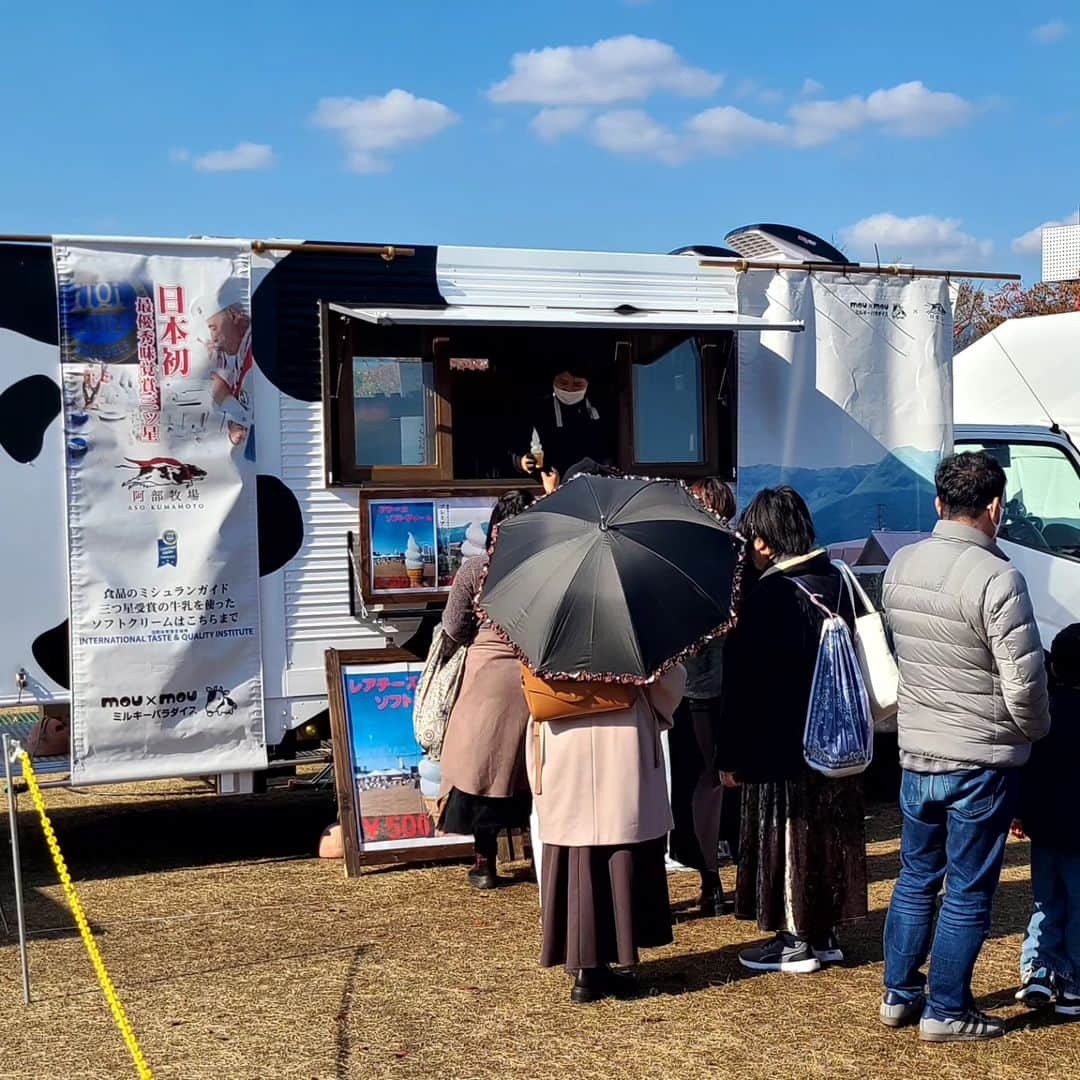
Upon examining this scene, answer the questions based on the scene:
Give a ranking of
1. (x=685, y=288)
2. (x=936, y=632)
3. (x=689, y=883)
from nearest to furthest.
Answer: (x=936, y=632) → (x=689, y=883) → (x=685, y=288)

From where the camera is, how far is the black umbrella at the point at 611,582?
4359 millimetres

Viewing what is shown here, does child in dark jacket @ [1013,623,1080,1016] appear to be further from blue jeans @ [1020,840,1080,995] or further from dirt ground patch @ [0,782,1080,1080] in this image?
dirt ground patch @ [0,782,1080,1080]

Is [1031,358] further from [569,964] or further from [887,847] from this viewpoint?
[569,964]

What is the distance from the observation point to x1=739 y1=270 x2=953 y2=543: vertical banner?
24.8ft

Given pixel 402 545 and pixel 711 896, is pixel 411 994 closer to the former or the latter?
pixel 711 896

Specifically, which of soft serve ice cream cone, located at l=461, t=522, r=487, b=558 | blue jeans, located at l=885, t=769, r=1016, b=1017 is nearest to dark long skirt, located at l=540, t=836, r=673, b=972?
blue jeans, located at l=885, t=769, r=1016, b=1017

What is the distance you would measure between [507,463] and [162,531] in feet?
5.85

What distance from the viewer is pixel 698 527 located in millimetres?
4633

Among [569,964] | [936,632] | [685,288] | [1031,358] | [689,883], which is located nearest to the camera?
[936,632]

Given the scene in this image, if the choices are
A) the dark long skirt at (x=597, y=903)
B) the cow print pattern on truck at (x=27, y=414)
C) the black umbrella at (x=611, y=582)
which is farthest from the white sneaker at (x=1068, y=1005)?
the cow print pattern on truck at (x=27, y=414)

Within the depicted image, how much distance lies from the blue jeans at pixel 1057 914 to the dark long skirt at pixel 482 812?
220 cm

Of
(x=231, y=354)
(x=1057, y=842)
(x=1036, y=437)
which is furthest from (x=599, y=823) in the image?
(x=1036, y=437)

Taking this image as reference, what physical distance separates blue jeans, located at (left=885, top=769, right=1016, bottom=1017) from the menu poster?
9.91 feet

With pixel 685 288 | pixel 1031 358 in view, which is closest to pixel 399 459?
pixel 685 288
